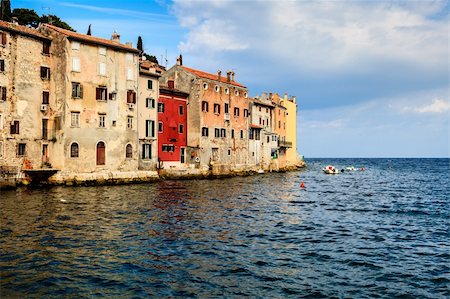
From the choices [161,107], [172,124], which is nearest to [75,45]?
[161,107]

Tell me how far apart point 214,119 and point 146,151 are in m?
15.1

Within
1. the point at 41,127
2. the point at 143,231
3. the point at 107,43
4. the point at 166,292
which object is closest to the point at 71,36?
the point at 107,43

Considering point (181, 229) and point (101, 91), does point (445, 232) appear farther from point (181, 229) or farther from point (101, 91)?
point (101, 91)

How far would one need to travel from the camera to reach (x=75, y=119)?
41.3 metres

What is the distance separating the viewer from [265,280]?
1262 centimetres

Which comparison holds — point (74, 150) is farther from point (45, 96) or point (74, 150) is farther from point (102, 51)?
point (102, 51)

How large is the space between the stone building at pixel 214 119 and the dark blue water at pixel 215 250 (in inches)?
1102

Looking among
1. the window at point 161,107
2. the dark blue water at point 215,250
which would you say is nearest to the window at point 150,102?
the window at point 161,107

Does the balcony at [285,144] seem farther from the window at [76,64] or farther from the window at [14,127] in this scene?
the window at [14,127]

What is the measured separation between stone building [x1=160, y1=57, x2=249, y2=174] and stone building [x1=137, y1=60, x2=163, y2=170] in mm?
8314

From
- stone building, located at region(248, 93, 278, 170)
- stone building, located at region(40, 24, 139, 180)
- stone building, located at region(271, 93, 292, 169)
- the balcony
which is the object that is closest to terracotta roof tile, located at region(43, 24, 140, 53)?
stone building, located at region(40, 24, 139, 180)

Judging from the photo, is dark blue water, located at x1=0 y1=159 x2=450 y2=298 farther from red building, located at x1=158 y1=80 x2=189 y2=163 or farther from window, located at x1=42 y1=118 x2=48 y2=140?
red building, located at x1=158 y1=80 x2=189 y2=163

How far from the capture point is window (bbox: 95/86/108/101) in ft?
142

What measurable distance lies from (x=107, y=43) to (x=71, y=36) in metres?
4.15
